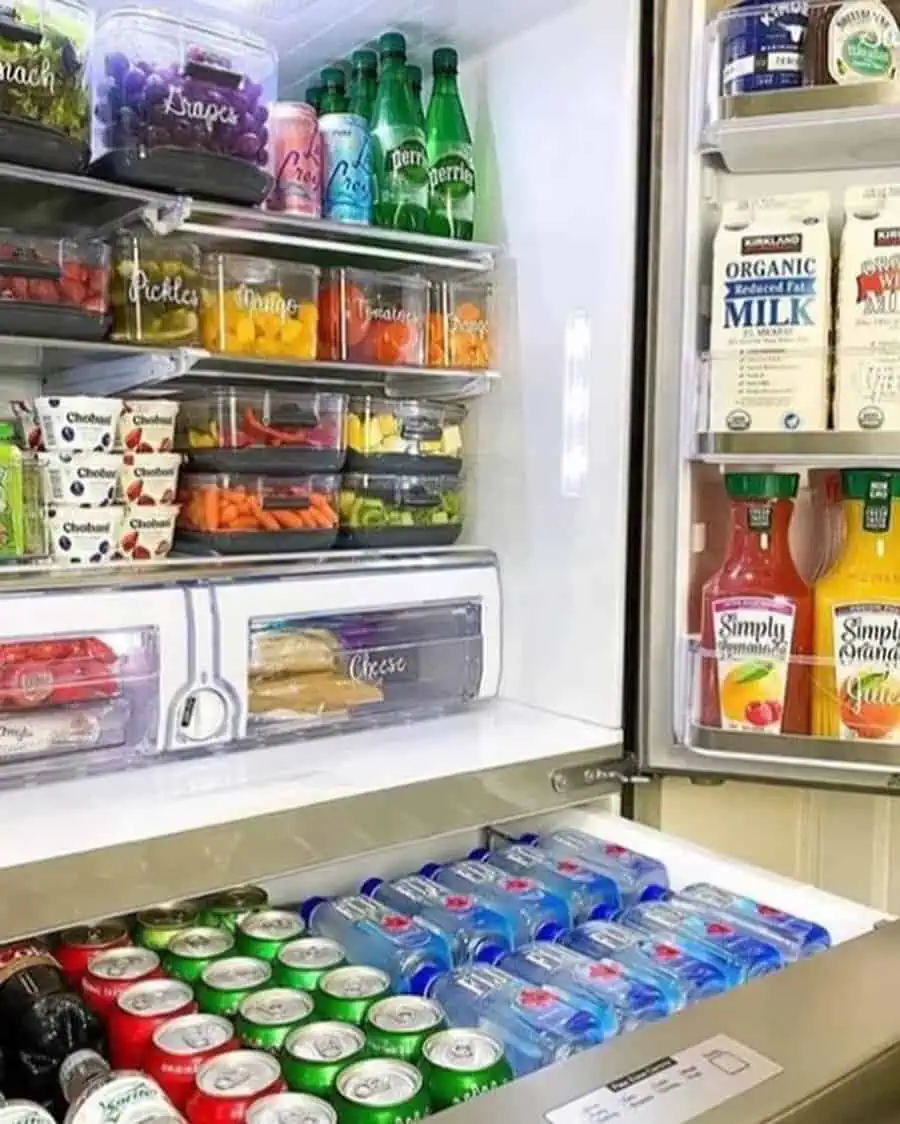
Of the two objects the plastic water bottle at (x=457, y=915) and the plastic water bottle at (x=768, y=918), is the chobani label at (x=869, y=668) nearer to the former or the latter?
the plastic water bottle at (x=768, y=918)

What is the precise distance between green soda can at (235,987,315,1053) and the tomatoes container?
2.70 feet

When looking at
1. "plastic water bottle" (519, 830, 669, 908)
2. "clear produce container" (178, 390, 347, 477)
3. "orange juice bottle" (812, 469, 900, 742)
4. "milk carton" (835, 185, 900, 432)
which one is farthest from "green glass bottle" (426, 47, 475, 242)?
"plastic water bottle" (519, 830, 669, 908)

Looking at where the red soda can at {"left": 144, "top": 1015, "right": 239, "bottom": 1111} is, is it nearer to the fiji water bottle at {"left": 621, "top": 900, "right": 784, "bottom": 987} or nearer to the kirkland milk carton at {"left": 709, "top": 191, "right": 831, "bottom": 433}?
the fiji water bottle at {"left": 621, "top": 900, "right": 784, "bottom": 987}

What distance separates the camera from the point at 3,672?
1.25 meters

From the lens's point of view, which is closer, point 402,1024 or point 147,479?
point 402,1024

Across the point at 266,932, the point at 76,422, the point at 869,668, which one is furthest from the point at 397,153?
the point at 266,932

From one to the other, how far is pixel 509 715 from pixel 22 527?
0.68 m

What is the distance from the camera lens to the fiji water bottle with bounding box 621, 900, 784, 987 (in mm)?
1171

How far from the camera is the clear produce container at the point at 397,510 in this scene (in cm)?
162

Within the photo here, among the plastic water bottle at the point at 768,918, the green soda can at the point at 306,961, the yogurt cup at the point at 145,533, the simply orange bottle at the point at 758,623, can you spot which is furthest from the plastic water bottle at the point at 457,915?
the yogurt cup at the point at 145,533

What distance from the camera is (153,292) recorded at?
4.63 feet

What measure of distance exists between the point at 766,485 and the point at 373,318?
566mm

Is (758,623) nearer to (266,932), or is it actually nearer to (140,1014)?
(266,932)

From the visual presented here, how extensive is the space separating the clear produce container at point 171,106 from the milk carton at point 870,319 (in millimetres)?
710
